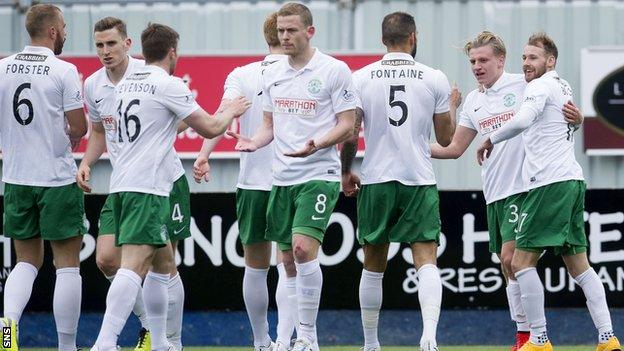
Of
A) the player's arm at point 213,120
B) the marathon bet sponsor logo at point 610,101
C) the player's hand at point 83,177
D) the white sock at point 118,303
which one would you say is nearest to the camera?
the white sock at point 118,303

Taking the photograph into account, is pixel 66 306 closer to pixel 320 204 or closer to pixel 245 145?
pixel 245 145

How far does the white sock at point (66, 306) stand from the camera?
8969 millimetres

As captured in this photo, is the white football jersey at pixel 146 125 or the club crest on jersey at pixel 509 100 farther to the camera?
the club crest on jersey at pixel 509 100

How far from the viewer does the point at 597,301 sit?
30.0 ft

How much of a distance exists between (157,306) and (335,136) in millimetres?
1587

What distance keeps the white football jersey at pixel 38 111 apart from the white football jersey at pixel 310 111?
1420 mm

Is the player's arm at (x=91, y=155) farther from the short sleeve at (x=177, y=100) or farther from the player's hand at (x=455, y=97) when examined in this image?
the player's hand at (x=455, y=97)

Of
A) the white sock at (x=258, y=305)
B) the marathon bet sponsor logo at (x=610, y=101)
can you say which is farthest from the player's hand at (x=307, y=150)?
the marathon bet sponsor logo at (x=610, y=101)

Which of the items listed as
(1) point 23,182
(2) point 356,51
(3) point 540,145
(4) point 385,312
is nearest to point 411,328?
(4) point 385,312

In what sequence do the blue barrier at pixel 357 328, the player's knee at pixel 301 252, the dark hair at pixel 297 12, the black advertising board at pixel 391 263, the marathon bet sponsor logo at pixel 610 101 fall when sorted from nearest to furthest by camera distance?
the player's knee at pixel 301 252 → the dark hair at pixel 297 12 → the black advertising board at pixel 391 263 → the blue barrier at pixel 357 328 → the marathon bet sponsor logo at pixel 610 101

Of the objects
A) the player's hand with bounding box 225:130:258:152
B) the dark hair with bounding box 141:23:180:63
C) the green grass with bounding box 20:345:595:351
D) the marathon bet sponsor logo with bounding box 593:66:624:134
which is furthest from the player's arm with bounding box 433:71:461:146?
the marathon bet sponsor logo with bounding box 593:66:624:134

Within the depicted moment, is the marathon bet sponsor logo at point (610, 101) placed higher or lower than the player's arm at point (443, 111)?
higher

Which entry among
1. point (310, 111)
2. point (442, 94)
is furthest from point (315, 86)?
point (442, 94)

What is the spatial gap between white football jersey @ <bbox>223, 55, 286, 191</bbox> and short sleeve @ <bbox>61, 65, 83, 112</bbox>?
1.07m
